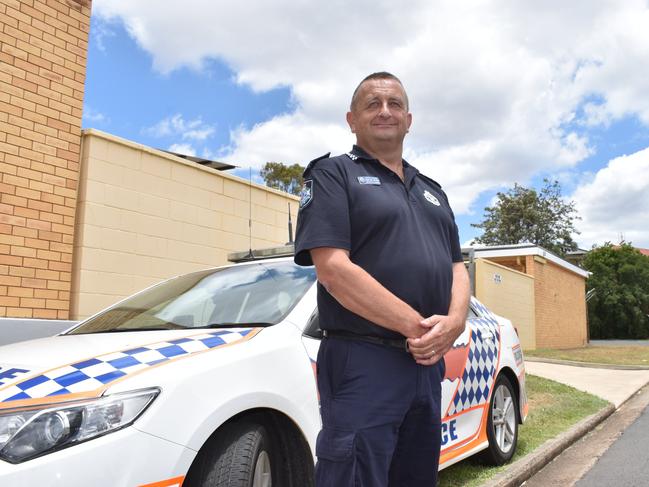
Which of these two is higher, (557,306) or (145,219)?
(145,219)

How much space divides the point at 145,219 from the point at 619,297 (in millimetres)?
46027

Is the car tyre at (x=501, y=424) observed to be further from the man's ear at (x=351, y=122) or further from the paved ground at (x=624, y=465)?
the man's ear at (x=351, y=122)

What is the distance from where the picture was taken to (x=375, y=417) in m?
1.94

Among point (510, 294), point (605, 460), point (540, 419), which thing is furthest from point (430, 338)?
point (510, 294)

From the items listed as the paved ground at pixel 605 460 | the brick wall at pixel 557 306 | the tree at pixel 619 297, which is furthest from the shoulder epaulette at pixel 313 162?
the tree at pixel 619 297

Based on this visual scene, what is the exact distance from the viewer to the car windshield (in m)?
3.29

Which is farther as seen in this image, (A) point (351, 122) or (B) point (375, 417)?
(A) point (351, 122)

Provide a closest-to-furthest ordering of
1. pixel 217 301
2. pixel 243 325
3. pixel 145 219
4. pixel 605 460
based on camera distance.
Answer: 1. pixel 243 325
2. pixel 217 301
3. pixel 605 460
4. pixel 145 219

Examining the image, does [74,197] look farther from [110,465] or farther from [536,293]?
[536,293]

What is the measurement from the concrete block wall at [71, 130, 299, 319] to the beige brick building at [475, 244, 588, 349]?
1022 centimetres

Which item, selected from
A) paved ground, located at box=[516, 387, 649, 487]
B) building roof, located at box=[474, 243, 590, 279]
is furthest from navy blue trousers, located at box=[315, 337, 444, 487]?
building roof, located at box=[474, 243, 590, 279]

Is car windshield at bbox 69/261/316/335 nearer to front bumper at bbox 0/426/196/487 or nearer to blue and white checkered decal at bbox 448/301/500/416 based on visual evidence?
front bumper at bbox 0/426/196/487

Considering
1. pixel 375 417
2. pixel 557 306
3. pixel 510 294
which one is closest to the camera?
pixel 375 417

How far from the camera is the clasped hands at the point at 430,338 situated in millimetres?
1985
